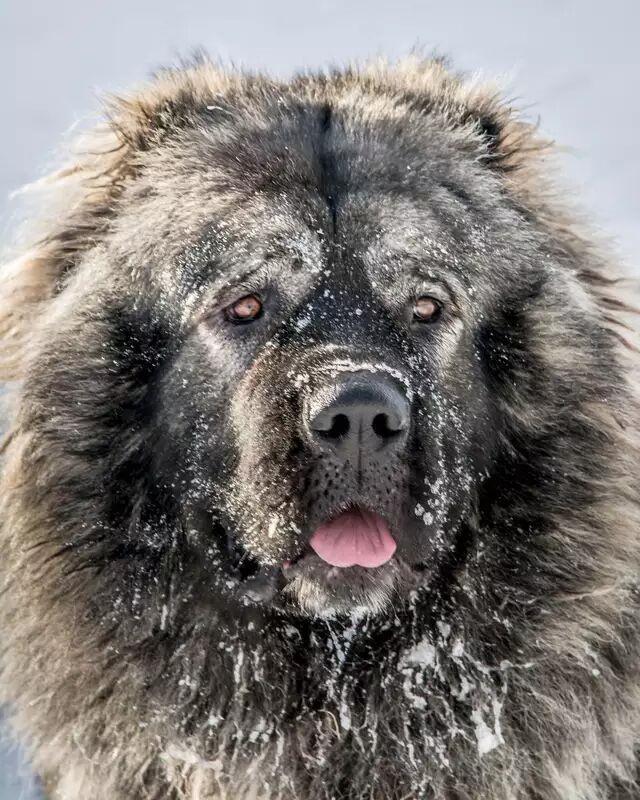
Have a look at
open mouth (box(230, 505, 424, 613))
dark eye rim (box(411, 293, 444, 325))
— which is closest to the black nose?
open mouth (box(230, 505, 424, 613))

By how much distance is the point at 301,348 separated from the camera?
9.80 ft

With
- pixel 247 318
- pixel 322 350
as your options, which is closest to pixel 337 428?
pixel 322 350

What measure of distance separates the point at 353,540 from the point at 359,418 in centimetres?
41

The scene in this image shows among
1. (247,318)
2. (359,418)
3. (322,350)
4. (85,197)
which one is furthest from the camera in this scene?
(85,197)

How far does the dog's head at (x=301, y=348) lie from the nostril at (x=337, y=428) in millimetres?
29

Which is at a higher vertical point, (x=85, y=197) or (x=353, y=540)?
(x=85, y=197)

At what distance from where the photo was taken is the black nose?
272 centimetres

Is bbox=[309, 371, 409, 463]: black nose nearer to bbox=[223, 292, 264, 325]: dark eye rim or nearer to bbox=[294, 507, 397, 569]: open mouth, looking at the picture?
bbox=[294, 507, 397, 569]: open mouth

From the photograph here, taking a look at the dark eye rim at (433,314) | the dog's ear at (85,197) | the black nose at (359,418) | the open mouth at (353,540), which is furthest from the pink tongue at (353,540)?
the dog's ear at (85,197)

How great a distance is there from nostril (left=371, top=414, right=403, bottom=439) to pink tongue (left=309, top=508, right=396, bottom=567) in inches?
10.2

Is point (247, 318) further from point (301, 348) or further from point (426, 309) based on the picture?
point (426, 309)

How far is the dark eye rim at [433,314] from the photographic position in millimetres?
3166

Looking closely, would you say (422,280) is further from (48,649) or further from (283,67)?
(283,67)

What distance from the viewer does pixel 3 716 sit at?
398cm
